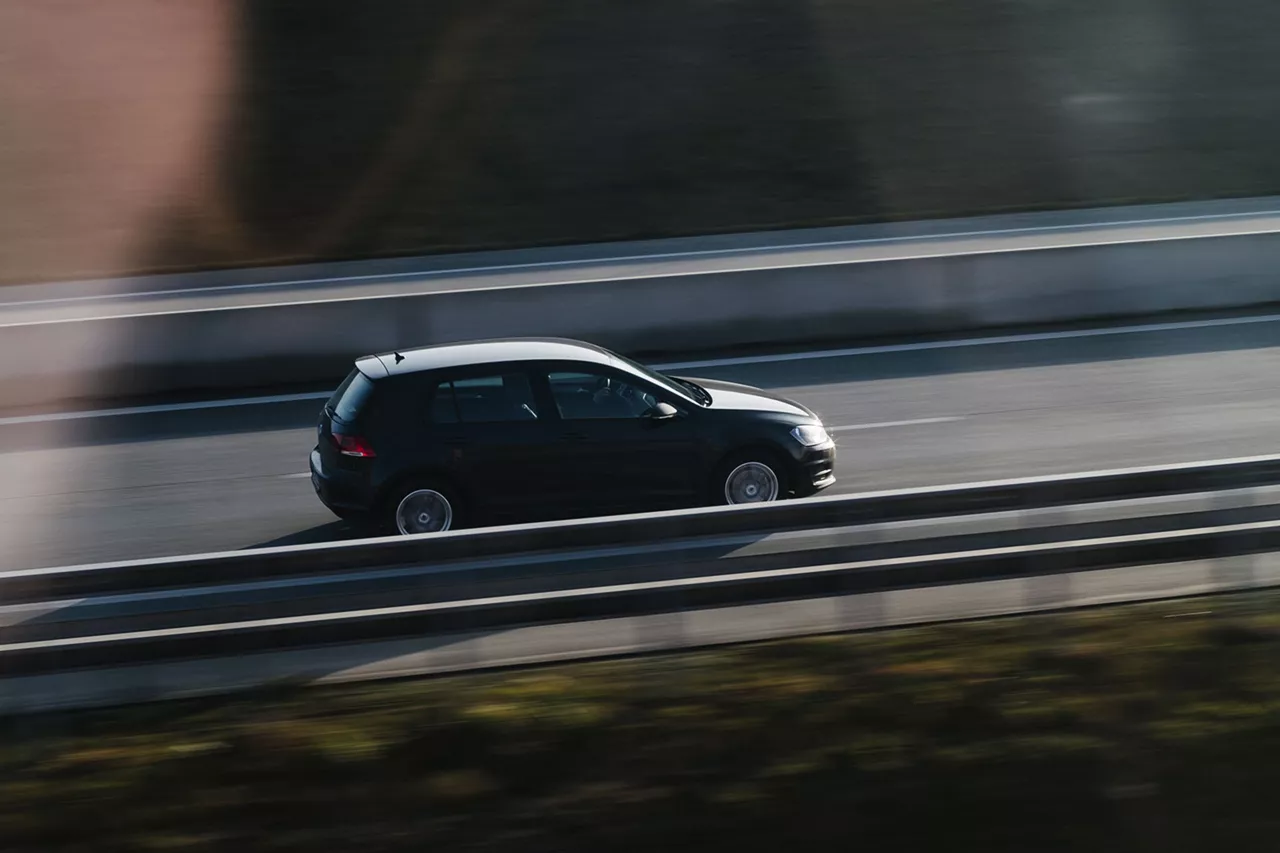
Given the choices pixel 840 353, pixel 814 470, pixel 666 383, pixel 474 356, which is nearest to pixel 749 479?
pixel 814 470

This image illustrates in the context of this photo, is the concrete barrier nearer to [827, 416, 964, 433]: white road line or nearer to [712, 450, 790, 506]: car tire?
[827, 416, 964, 433]: white road line

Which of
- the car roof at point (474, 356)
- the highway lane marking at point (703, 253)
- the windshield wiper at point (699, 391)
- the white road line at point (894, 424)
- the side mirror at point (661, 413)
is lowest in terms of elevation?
the white road line at point (894, 424)

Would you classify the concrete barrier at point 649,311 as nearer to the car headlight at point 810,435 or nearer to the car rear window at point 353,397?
the car rear window at point 353,397

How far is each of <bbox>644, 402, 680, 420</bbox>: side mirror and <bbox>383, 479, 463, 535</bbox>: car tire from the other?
4.68 feet

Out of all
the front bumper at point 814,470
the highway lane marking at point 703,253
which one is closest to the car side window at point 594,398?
the front bumper at point 814,470

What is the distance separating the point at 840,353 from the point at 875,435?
311 centimetres

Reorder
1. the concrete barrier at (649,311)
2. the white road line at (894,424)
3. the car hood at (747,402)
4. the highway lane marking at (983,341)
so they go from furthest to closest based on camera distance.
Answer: the highway lane marking at (983,341) < the concrete barrier at (649,311) < the white road line at (894,424) < the car hood at (747,402)

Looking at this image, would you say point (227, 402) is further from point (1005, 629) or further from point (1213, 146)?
point (1213, 146)

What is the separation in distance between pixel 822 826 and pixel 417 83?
2470cm

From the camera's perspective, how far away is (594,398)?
30.1ft

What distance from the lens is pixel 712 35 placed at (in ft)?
93.0

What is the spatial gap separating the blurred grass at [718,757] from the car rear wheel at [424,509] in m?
3.32

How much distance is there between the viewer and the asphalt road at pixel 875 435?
10.1m

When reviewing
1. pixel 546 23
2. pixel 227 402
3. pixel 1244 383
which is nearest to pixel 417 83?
pixel 546 23
